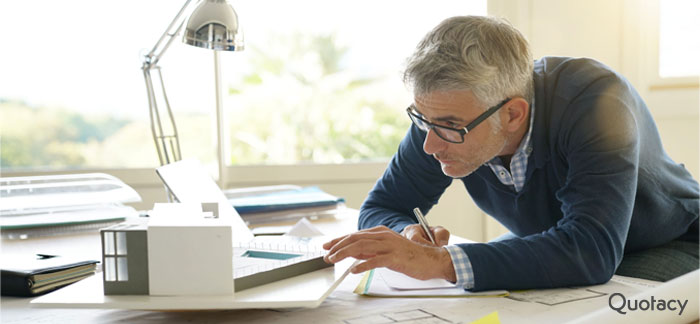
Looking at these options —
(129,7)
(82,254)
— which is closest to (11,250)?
(82,254)

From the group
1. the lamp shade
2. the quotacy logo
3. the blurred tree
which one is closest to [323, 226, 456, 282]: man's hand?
the quotacy logo

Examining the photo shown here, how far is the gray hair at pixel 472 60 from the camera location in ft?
4.06

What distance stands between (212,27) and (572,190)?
2.91ft

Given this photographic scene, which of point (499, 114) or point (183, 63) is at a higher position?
point (183, 63)

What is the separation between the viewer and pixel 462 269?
1.06m

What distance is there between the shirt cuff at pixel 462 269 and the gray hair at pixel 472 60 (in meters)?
0.35

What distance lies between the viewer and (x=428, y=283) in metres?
1.10

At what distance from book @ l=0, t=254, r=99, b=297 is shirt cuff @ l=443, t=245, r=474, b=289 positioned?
25.7 inches

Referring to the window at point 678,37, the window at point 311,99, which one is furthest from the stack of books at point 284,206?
the window at point 678,37

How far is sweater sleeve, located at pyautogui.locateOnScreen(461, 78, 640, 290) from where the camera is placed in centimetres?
107

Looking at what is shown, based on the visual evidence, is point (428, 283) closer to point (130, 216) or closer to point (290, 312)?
point (290, 312)

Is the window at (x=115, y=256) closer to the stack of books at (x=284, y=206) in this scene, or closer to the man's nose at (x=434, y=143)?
the man's nose at (x=434, y=143)

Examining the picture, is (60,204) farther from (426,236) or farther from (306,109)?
(306,109)

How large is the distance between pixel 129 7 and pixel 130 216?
155cm
